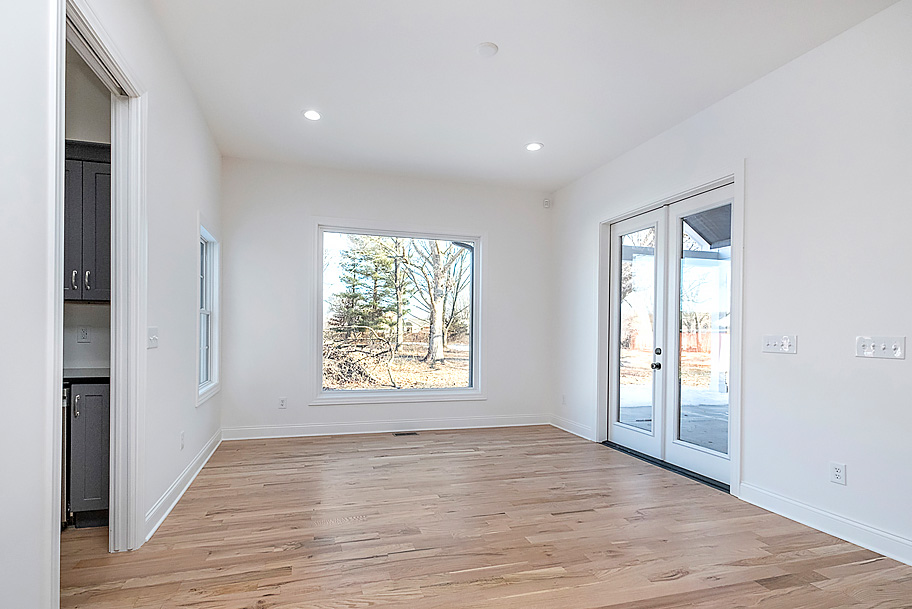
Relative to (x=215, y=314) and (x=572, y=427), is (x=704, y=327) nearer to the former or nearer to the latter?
(x=572, y=427)

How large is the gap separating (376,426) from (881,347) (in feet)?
14.6

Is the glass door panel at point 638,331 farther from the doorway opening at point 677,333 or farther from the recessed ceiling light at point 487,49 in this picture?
the recessed ceiling light at point 487,49

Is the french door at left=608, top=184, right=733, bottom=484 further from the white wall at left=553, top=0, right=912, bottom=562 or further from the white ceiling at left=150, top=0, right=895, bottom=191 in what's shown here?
the white ceiling at left=150, top=0, right=895, bottom=191

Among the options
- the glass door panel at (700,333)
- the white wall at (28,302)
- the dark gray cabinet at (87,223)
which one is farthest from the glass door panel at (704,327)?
the dark gray cabinet at (87,223)

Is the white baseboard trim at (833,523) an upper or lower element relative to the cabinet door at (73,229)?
lower

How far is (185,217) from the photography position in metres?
3.71

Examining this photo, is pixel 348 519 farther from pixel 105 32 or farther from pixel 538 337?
pixel 538 337

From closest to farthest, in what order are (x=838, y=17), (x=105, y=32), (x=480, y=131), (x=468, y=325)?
(x=105, y=32), (x=838, y=17), (x=480, y=131), (x=468, y=325)

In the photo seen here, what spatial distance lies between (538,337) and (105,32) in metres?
5.10

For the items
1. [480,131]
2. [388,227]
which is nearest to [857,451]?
[480,131]

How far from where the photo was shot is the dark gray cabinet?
3082 mm

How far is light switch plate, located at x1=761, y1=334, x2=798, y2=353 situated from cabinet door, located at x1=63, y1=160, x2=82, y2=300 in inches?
167

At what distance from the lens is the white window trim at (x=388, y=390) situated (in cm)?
570

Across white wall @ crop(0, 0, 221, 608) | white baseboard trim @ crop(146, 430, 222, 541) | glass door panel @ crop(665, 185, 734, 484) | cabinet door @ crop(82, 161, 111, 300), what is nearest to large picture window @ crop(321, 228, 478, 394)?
white baseboard trim @ crop(146, 430, 222, 541)
